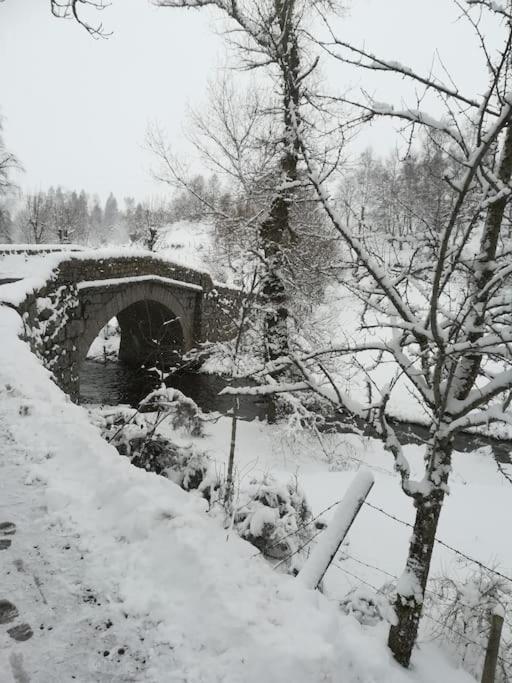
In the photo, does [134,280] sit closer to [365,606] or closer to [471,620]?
[365,606]

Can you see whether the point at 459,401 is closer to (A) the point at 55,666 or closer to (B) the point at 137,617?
(B) the point at 137,617

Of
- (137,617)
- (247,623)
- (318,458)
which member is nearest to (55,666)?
(137,617)

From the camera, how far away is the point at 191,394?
1311 cm

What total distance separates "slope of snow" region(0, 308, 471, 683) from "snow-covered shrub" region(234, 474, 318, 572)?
1260 mm

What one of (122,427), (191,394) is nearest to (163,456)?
(122,427)

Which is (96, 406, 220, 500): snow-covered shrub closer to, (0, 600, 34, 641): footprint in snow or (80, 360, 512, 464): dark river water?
(0, 600, 34, 641): footprint in snow

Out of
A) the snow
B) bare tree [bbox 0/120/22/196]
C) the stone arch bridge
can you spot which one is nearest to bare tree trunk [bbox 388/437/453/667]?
the stone arch bridge

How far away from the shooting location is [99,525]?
92.5 inches

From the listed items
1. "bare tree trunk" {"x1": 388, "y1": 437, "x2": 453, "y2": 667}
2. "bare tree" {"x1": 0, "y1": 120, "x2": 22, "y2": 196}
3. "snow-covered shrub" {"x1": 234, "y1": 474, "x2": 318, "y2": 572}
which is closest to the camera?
"bare tree trunk" {"x1": 388, "y1": 437, "x2": 453, "y2": 667}

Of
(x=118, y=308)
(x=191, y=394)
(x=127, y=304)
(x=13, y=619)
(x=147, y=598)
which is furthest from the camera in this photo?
(x=191, y=394)

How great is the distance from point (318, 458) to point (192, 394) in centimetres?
531

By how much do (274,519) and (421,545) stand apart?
1939 mm

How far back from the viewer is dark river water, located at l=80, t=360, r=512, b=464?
10766mm

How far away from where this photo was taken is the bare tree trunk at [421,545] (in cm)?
206
